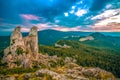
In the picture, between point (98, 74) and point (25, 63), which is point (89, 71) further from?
point (25, 63)

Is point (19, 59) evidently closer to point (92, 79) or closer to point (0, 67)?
point (0, 67)

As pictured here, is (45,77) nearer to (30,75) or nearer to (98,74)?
(30,75)

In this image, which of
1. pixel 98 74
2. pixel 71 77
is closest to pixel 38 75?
pixel 71 77

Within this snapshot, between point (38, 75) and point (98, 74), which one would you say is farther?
point (98, 74)

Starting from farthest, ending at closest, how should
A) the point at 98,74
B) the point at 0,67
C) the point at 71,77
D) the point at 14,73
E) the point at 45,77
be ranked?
the point at 0,67 → the point at 14,73 → the point at 98,74 → the point at 71,77 → the point at 45,77

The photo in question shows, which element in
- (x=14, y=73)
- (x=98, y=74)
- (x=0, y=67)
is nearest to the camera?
(x=98, y=74)

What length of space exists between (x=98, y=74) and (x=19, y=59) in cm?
8316

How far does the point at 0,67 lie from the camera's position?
191 metres

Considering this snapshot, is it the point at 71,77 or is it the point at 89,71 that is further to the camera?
the point at 89,71

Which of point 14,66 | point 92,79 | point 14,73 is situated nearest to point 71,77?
point 92,79

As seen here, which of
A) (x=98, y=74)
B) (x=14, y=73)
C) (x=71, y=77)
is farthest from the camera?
(x=14, y=73)

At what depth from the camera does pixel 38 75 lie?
148000 mm

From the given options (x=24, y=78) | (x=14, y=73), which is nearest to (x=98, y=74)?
(x=24, y=78)

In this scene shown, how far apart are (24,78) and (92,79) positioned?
54483 millimetres
